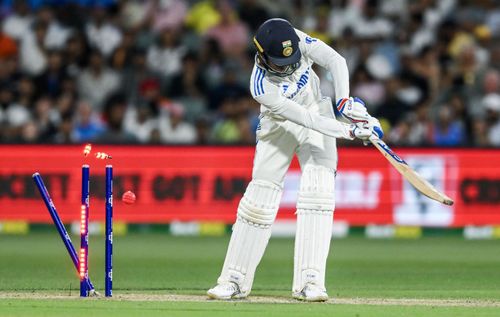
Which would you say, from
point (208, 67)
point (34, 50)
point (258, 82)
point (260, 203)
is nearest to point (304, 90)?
point (258, 82)

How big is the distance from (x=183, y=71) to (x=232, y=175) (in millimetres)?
2113

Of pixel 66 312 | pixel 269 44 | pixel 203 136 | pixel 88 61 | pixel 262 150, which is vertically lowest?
pixel 66 312

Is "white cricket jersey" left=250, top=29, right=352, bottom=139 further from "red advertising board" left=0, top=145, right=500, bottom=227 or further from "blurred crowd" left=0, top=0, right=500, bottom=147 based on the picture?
"blurred crowd" left=0, top=0, right=500, bottom=147

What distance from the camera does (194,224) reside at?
49.9 feet

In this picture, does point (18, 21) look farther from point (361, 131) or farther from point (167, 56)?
point (361, 131)

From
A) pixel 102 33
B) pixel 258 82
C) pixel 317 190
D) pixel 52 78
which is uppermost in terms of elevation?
pixel 102 33

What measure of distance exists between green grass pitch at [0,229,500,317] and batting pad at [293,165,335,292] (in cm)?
22

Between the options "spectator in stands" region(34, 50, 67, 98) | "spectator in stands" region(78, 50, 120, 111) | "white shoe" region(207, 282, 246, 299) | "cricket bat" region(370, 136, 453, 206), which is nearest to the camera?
"cricket bat" region(370, 136, 453, 206)

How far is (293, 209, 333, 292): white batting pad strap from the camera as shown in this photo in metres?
8.38

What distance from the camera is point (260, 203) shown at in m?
8.38

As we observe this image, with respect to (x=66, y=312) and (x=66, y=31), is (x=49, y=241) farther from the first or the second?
(x=66, y=312)

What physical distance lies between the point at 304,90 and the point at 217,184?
680 centimetres

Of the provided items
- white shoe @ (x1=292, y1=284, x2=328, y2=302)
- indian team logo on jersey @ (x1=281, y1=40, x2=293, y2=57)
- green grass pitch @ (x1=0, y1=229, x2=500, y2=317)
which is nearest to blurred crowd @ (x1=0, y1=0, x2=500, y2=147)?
green grass pitch @ (x1=0, y1=229, x2=500, y2=317)

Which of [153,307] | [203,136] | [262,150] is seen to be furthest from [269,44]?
[203,136]
